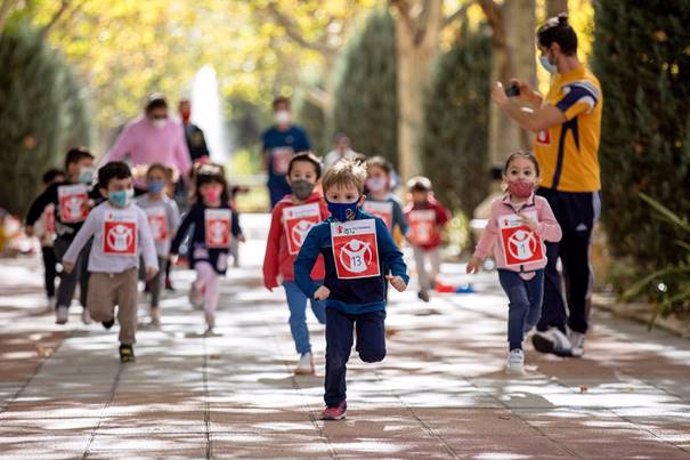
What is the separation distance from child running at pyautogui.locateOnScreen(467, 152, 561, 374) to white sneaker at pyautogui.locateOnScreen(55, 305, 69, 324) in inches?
195

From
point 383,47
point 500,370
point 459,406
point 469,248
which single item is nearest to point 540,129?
point 500,370

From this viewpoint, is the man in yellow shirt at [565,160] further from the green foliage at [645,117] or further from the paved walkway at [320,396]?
the green foliage at [645,117]

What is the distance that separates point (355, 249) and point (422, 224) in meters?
8.64

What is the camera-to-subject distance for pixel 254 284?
21.7 meters

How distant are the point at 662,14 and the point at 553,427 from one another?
23.1 ft

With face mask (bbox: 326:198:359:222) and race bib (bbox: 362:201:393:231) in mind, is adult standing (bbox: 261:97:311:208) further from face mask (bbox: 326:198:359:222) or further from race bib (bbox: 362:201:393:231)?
face mask (bbox: 326:198:359:222)

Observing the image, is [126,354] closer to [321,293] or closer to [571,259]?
[571,259]

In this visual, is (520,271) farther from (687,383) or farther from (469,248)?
(469,248)

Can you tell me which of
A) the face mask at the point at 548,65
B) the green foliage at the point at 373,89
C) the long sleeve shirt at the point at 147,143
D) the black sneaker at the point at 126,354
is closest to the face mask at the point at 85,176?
the long sleeve shirt at the point at 147,143

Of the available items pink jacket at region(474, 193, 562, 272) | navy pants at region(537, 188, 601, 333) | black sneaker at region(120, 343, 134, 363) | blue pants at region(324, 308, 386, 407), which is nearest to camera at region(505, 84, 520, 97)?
navy pants at region(537, 188, 601, 333)

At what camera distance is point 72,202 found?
640 inches

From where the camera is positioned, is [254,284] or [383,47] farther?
[383,47]

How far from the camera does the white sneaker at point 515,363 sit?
12.4 metres

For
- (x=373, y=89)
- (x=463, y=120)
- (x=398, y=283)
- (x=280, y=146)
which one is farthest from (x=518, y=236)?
(x=373, y=89)
